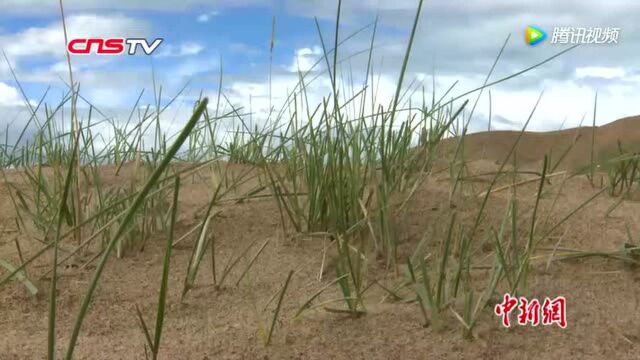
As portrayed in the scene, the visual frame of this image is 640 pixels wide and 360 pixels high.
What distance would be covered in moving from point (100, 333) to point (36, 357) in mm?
139

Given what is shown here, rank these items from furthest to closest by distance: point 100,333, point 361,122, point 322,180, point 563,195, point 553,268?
point 563,195
point 361,122
point 322,180
point 553,268
point 100,333

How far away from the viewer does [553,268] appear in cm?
148

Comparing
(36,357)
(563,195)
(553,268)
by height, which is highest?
(563,195)

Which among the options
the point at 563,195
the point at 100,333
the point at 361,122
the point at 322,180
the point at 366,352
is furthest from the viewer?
the point at 563,195

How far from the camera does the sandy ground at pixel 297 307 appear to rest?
1147 mm

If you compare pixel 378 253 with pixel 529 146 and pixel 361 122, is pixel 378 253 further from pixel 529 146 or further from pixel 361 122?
pixel 529 146

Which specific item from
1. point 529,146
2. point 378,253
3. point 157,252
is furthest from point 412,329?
point 529,146

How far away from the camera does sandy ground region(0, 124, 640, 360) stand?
115 centimetres

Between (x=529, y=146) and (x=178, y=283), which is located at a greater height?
(x=529, y=146)

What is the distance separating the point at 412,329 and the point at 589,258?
578 mm

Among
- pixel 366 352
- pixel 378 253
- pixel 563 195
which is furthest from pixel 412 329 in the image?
pixel 563 195

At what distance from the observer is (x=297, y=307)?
4.29 ft

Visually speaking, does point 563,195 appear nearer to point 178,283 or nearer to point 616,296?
Result: point 616,296

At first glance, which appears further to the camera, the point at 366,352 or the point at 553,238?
the point at 553,238
